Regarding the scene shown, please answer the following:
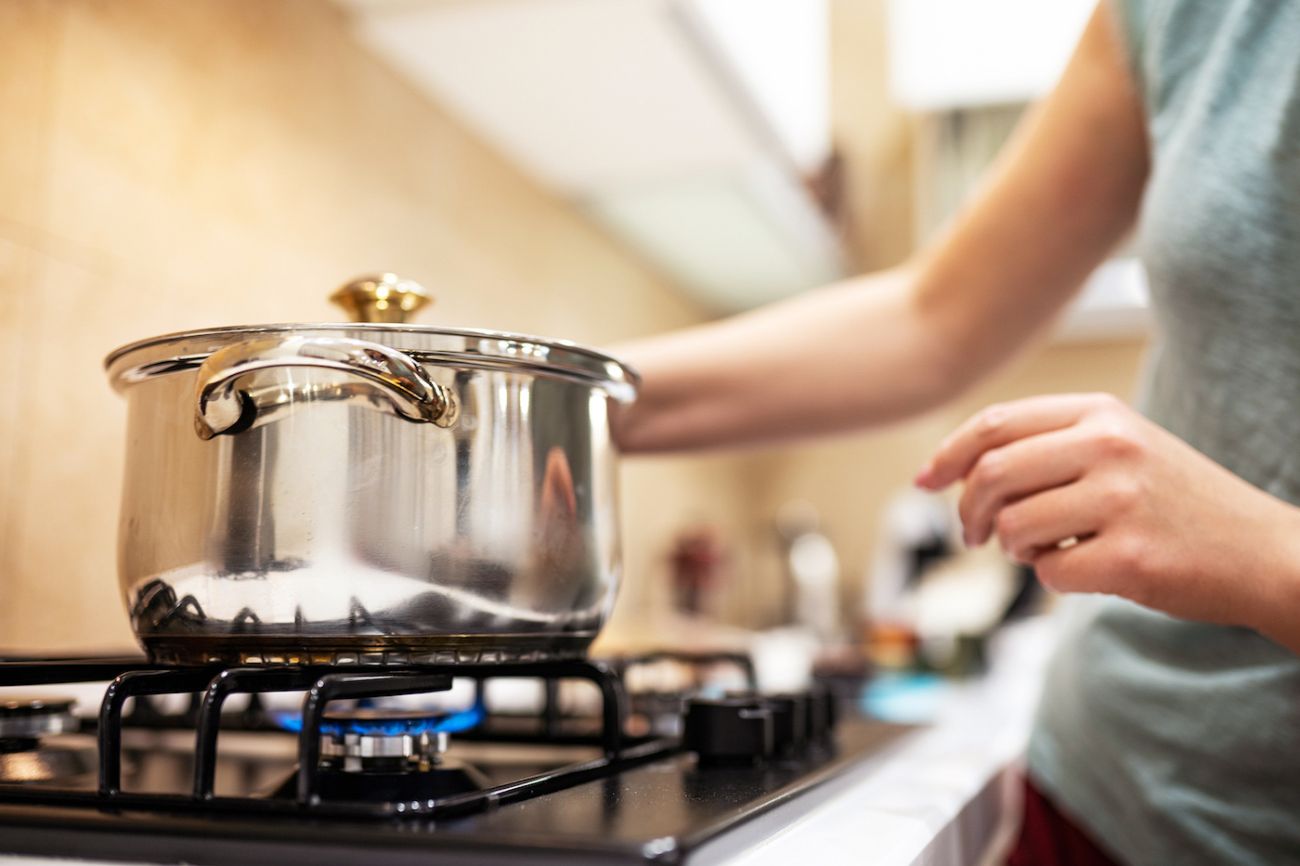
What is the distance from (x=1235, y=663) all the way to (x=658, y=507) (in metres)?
1.48

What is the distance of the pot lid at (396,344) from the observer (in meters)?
0.42

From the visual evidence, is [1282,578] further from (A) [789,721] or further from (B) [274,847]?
(B) [274,847]

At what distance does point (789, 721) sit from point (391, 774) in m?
0.21

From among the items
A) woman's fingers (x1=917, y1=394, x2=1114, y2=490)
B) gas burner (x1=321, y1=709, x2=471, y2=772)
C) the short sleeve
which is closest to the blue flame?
gas burner (x1=321, y1=709, x2=471, y2=772)

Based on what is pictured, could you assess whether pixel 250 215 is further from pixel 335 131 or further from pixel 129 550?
pixel 129 550

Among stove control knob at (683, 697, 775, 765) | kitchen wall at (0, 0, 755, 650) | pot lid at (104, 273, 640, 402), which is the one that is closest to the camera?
pot lid at (104, 273, 640, 402)

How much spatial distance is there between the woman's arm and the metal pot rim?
28 centimetres

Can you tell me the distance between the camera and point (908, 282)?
2.65 feet

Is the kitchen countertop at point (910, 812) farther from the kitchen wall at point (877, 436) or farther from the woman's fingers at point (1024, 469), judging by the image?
the kitchen wall at point (877, 436)

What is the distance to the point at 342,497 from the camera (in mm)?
419

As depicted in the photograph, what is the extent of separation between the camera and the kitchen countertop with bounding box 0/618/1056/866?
40 centimetres

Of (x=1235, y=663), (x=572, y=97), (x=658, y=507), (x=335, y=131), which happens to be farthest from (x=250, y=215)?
(x=658, y=507)

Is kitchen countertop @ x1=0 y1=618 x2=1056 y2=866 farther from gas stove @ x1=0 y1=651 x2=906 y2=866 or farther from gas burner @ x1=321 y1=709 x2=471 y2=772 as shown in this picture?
gas burner @ x1=321 y1=709 x2=471 y2=772

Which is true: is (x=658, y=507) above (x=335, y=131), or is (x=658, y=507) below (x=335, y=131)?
below
